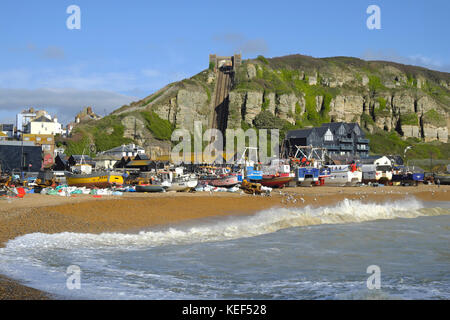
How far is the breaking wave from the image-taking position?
1634 cm

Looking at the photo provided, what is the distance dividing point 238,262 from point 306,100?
403ft

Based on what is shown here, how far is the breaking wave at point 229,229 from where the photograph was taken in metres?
16.3

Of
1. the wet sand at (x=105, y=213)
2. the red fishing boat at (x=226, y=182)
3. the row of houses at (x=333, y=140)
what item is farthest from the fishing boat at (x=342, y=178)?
the row of houses at (x=333, y=140)

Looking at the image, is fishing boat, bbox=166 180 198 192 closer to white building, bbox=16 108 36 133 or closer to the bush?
the bush

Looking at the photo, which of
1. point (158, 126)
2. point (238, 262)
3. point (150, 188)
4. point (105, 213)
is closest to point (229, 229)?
point (105, 213)

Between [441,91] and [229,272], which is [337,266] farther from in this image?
[441,91]

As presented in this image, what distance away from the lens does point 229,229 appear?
21422 mm

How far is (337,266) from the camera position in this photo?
46.6 feet

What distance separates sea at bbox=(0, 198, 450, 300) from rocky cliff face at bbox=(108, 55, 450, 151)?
88423 mm

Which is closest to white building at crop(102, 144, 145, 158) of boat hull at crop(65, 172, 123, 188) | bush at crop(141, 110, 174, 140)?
bush at crop(141, 110, 174, 140)

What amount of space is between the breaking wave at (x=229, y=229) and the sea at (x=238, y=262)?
0.20ft
